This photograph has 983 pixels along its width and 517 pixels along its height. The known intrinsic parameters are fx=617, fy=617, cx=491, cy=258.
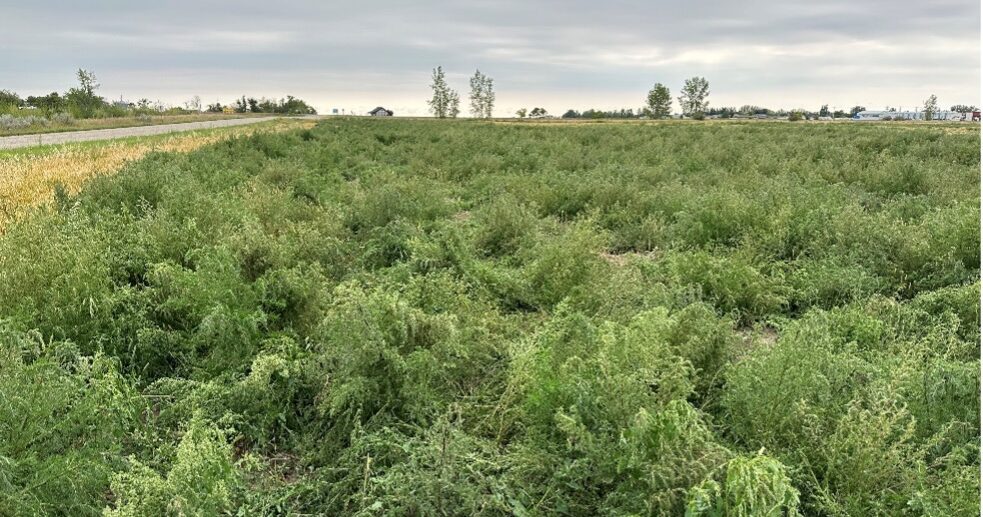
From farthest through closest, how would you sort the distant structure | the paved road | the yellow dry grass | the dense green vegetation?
the distant structure < the paved road < the yellow dry grass < the dense green vegetation

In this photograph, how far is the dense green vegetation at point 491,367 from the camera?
291cm

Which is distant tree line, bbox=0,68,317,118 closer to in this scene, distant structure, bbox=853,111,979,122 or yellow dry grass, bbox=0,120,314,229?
yellow dry grass, bbox=0,120,314,229

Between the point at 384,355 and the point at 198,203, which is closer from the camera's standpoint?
the point at 384,355

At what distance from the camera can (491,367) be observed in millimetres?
4555

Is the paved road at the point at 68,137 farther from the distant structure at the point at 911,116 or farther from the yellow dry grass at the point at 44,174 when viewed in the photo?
the distant structure at the point at 911,116

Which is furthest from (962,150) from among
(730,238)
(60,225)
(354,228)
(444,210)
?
(60,225)

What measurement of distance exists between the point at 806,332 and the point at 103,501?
386 cm

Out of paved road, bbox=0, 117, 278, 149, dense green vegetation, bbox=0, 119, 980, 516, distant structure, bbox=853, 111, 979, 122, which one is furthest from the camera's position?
distant structure, bbox=853, 111, 979, 122

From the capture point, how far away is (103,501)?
3.05m

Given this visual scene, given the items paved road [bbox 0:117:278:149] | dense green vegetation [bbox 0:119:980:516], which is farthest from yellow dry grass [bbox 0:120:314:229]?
paved road [bbox 0:117:278:149]

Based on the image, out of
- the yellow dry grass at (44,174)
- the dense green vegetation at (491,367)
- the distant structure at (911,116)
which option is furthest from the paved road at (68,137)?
the distant structure at (911,116)

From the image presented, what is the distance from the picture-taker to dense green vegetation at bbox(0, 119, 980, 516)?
9.53ft

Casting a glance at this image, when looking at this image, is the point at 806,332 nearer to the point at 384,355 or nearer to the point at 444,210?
the point at 384,355

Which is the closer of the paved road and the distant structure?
the paved road
